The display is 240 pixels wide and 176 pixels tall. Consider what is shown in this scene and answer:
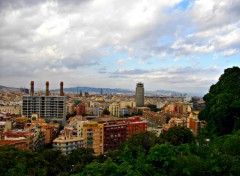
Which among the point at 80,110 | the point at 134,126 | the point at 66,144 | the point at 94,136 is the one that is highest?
the point at 80,110

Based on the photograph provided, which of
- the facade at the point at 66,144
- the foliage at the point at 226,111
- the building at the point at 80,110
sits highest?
the foliage at the point at 226,111

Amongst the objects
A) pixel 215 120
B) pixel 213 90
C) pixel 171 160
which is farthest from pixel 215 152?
pixel 213 90

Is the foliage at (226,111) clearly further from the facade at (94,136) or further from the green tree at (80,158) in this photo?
the facade at (94,136)

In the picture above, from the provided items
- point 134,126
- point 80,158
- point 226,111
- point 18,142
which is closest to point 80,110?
point 134,126

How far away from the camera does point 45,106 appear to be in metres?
38.6

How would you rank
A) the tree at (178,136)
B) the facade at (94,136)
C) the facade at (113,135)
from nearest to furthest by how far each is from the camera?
1. the tree at (178,136)
2. the facade at (94,136)
3. the facade at (113,135)

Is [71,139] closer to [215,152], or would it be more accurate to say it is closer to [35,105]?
[215,152]

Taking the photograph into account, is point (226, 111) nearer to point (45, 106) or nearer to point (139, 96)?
point (45, 106)

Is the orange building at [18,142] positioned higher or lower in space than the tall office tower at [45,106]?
lower

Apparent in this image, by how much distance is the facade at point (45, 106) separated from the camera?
38.2m

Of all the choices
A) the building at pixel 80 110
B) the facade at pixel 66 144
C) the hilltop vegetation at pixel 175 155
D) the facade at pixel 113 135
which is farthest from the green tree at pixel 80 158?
the building at pixel 80 110

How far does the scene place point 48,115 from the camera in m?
38.7

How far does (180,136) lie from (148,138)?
1790 millimetres

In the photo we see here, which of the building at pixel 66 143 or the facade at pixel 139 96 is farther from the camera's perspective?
the facade at pixel 139 96
